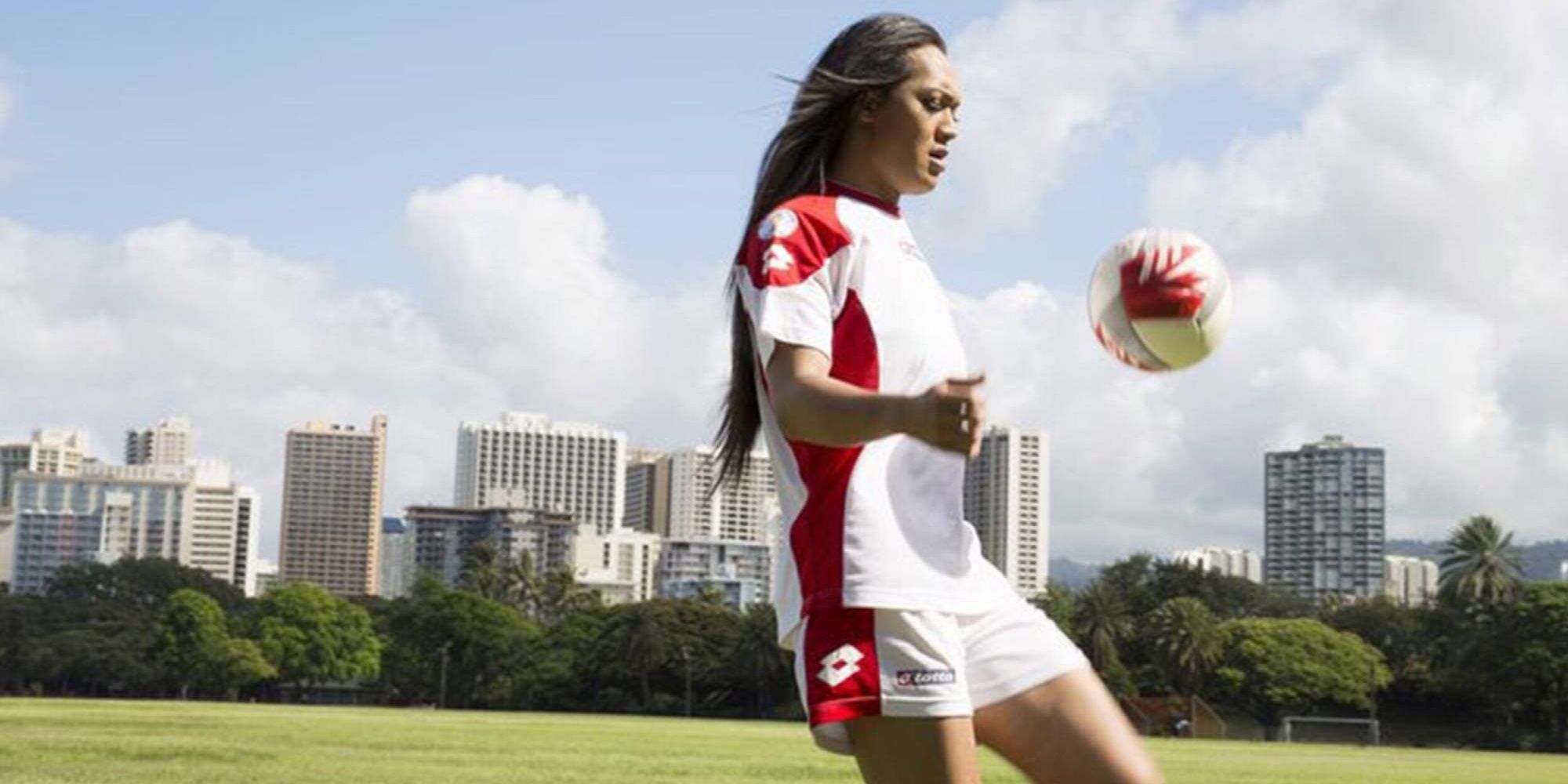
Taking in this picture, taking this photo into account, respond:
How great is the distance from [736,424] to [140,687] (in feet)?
430

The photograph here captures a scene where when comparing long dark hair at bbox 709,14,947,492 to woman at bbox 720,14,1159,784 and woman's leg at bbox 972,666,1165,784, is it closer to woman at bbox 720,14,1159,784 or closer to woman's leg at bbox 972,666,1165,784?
woman at bbox 720,14,1159,784

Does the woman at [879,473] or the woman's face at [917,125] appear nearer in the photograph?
the woman at [879,473]

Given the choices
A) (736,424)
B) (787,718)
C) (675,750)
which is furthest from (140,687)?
(736,424)

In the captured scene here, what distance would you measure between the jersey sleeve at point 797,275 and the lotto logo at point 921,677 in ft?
2.45

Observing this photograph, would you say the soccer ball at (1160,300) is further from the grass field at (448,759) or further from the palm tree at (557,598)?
the palm tree at (557,598)

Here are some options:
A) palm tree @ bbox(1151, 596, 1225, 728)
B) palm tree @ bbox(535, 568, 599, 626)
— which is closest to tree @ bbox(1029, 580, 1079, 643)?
palm tree @ bbox(1151, 596, 1225, 728)

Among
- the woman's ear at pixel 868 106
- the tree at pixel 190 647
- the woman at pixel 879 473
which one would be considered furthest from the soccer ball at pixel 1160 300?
the tree at pixel 190 647

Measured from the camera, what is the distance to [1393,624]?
115 metres

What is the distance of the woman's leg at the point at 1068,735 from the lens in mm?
4785

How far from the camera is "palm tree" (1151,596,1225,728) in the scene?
108 m

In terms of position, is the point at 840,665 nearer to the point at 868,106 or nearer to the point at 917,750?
the point at 917,750

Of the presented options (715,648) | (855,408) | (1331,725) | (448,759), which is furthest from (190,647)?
(855,408)

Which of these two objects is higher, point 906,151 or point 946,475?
point 906,151

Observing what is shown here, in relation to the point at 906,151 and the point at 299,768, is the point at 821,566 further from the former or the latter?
the point at 299,768
